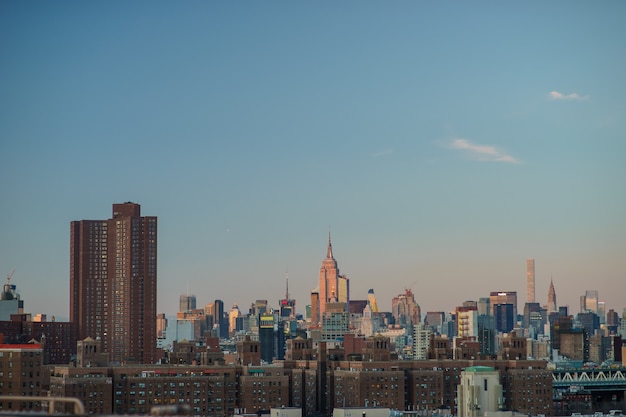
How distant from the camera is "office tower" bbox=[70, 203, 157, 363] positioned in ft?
587

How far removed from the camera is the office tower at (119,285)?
179 meters

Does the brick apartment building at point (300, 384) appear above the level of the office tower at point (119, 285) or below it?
below

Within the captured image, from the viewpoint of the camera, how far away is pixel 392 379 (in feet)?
432

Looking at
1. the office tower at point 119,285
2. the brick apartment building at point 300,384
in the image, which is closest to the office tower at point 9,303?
the office tower at point 119,285

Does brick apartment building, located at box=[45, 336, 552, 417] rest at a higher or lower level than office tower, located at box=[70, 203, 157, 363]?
lower

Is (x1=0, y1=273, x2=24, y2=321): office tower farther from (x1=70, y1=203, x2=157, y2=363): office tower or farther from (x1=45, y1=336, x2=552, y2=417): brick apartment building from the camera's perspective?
(x1=45, y1=336, x2=552, y2=417): brick apartment building

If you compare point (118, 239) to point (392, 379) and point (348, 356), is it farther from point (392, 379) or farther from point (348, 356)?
point (392, 379)

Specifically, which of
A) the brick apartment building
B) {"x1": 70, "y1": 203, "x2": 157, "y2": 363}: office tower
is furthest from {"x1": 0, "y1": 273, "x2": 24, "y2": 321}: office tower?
the brick apartment building

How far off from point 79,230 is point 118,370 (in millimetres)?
68571

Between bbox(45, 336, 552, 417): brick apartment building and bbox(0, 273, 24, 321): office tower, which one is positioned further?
bbox(0, 273, 24, 321): office tower

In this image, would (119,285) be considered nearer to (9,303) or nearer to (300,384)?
(9,303)

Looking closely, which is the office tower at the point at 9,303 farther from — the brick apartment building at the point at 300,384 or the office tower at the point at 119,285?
the brick apartment building at the point at 300,384

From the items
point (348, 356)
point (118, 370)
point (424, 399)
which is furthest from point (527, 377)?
point (118, 370)

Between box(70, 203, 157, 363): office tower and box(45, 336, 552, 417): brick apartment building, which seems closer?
box(45, 336, 552, 417): brick apartment building
